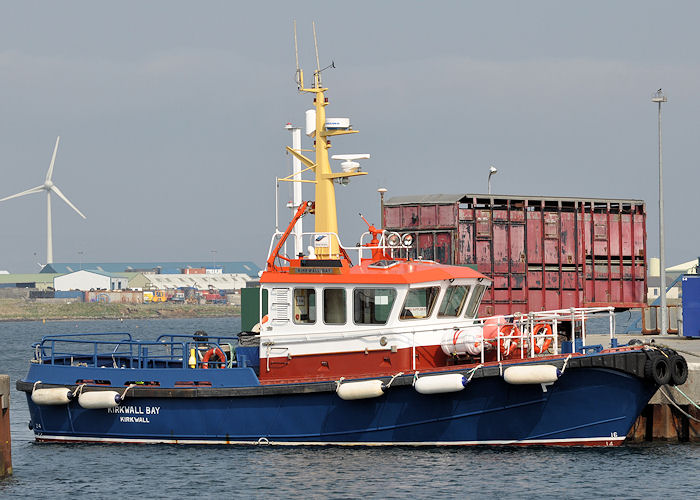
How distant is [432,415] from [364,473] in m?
1.79

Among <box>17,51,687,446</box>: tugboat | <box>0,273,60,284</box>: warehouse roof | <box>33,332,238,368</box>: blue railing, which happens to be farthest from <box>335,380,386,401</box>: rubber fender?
<box>0,273,60,284</box>: warehouse roof

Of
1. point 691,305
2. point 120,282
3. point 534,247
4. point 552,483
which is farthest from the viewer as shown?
point 120,282

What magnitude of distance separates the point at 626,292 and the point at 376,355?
55.2ft

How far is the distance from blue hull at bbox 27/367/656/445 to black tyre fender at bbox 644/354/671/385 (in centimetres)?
25

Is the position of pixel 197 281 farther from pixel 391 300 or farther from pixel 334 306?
pixel 391 300

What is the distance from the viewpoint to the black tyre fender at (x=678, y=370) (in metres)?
17.5

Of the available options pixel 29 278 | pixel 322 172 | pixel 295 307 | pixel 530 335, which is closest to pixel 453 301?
pixel 530 335

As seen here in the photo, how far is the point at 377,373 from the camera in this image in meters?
18.2

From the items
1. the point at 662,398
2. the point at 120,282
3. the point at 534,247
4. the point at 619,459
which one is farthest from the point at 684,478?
the point at 120,282

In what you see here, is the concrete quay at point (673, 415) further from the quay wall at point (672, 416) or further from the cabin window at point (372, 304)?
the cabin window at point (372, 304)

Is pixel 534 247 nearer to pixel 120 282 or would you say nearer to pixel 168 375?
pixel 168 375

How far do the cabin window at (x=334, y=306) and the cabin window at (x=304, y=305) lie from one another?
22 cm

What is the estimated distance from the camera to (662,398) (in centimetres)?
1922

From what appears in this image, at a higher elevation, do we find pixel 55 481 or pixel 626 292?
pixel 626 292
